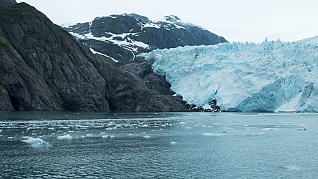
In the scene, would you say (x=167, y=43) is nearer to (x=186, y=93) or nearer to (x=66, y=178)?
(x=186, y=93)

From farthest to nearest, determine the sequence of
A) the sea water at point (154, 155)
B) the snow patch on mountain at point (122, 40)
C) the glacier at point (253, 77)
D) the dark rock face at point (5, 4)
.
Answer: the snow patch on mountain at point (122, 40) < the dark rock face at point (5, 4) < the glacier at point (253, 77) < the sea water at point (154, 155)

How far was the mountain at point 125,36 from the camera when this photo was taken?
11441 cm

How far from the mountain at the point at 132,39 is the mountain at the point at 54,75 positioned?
37.5 ft

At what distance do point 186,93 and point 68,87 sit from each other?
81.6ft

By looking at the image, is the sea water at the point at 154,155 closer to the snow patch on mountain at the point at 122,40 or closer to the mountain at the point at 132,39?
the mountain at the point at 132,39

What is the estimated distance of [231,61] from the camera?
251 feet

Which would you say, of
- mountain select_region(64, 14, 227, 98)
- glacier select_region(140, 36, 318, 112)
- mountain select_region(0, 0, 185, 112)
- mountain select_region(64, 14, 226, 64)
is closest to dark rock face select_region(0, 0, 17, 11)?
mountain select_region(0, 0, 185, 112)

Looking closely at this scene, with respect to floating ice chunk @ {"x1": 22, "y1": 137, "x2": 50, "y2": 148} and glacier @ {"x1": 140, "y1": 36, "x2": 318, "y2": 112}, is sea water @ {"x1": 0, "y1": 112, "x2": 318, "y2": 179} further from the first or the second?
glacier @ {"x1": 140, "y1": 36, "x2": 318, "y2": 112}

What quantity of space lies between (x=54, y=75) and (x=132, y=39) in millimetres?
59205

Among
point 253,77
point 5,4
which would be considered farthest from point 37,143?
point 5,4

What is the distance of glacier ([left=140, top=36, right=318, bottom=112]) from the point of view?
68.2 meters

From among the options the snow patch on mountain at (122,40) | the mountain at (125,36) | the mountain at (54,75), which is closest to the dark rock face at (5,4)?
the mountain at (54,75)

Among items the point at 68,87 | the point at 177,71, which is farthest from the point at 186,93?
the point at 68,87

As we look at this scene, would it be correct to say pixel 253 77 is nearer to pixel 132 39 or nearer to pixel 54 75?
pixel 54 75
